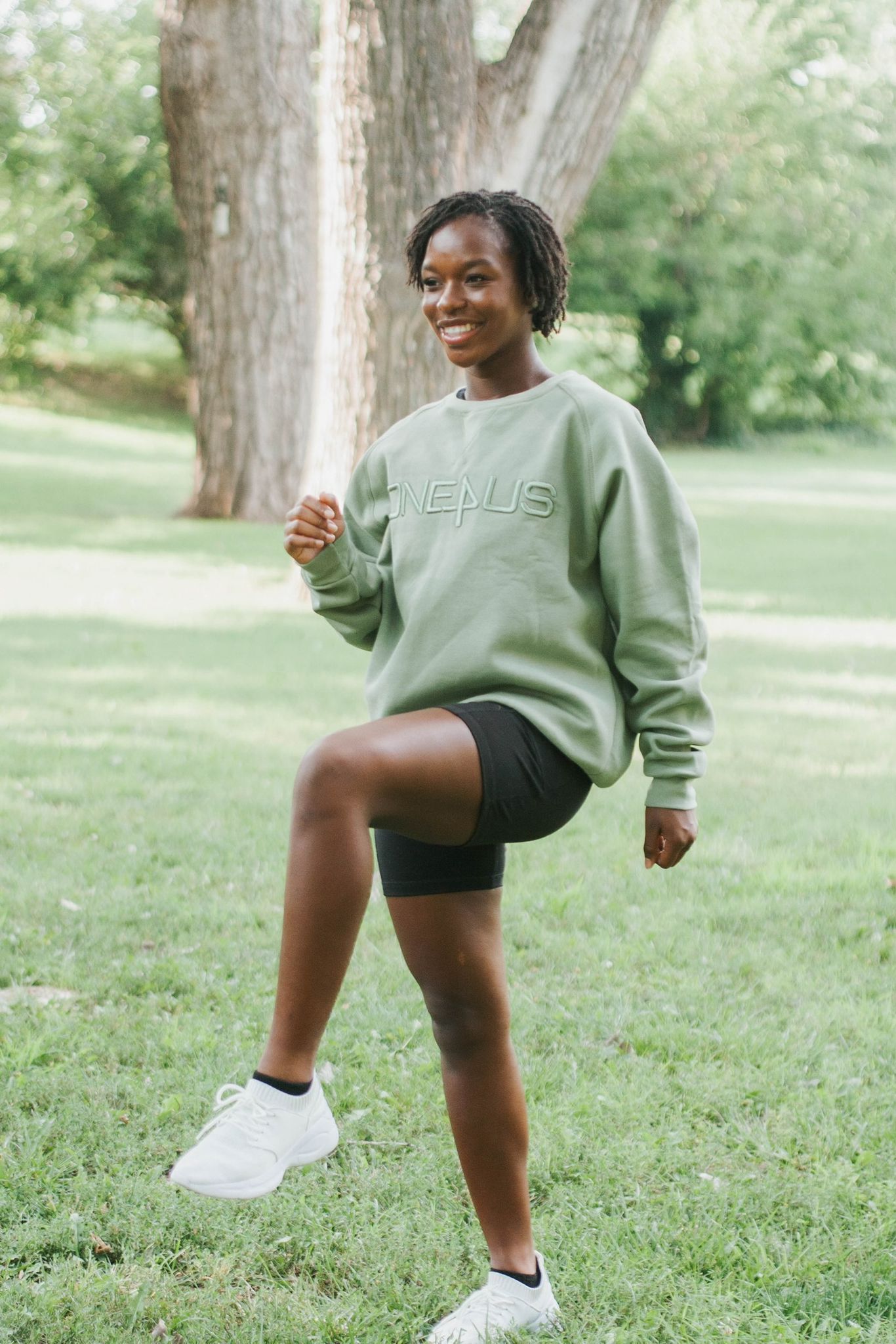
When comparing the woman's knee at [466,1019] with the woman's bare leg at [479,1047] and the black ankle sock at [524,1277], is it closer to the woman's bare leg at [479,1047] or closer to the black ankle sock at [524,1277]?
the woman's bare leg at [479,1047]

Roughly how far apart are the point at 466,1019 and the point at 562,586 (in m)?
0.80

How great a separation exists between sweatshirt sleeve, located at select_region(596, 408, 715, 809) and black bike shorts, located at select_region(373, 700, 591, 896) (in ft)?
0.56

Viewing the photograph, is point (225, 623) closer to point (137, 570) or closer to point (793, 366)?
point (137, 570)

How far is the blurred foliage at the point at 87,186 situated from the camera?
3219 centimetres

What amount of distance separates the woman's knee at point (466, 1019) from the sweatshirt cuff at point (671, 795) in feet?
1.49

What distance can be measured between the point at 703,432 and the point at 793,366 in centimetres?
301

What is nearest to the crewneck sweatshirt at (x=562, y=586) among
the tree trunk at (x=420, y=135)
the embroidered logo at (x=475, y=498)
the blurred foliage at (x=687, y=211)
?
the embroidered logo at (x=475, y=498)

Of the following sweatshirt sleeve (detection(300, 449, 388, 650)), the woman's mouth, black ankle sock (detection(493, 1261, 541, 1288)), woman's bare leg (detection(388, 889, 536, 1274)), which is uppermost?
the woman's mouth

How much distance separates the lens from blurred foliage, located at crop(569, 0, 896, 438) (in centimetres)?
3625

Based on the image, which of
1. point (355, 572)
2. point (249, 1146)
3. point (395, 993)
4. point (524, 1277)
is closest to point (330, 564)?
point (355, 572)

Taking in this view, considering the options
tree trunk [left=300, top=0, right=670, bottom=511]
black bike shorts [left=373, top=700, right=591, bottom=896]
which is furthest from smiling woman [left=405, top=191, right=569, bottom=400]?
tree trunk [left=300, top=0, right=670, bottom=511]

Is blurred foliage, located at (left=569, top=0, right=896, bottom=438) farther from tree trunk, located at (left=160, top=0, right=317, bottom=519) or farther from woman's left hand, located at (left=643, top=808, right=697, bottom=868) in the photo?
woman's left hand, located at (left=643, top=808, right=697, bottom=868)

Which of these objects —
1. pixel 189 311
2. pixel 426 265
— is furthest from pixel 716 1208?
pixel 189 311

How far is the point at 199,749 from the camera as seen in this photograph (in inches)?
291
